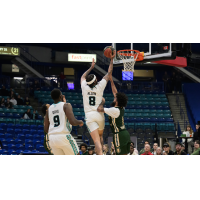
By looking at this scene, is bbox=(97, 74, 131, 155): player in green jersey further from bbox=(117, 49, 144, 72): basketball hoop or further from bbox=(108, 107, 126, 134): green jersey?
bbox=(117, 49, 144, 72): basketball hoop

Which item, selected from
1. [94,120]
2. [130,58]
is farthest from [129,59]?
[94,120]

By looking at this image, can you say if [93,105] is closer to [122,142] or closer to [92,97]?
[92,97]

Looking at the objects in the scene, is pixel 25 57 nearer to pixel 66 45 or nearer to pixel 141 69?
pixel 66 45

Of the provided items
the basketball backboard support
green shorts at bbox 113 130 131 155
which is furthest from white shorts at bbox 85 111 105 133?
the basketball backboard support

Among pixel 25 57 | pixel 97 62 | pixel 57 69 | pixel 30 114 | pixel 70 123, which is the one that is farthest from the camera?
pixel 57 69

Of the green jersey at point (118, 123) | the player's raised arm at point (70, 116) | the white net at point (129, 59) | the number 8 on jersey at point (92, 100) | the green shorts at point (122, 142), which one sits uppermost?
the white net at point (129, 59)

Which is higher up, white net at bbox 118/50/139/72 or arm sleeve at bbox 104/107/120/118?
white net at bbox 118/50/139/72

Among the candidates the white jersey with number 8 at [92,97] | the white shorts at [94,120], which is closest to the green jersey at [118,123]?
the white shorts at [94,120]

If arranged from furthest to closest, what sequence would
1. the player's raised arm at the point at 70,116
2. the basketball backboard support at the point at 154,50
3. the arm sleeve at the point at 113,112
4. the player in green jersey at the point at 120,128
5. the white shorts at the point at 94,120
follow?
the basketball backboard support at the point at 154,50 < the white shorts at the point at 94,120 < the player in green jersey at the point at 120,128 < the arm sleeve at the point at 113,112 < the player's raised arm at the point at 70,116

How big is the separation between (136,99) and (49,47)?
851 cm

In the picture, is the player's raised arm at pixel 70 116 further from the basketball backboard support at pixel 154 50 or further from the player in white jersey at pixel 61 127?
the basketball backboard support at pixel 154 50

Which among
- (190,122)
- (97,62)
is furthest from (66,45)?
(190,122)

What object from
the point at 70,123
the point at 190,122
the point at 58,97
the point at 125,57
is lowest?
the point at 190,122

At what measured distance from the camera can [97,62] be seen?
75.4 ft
